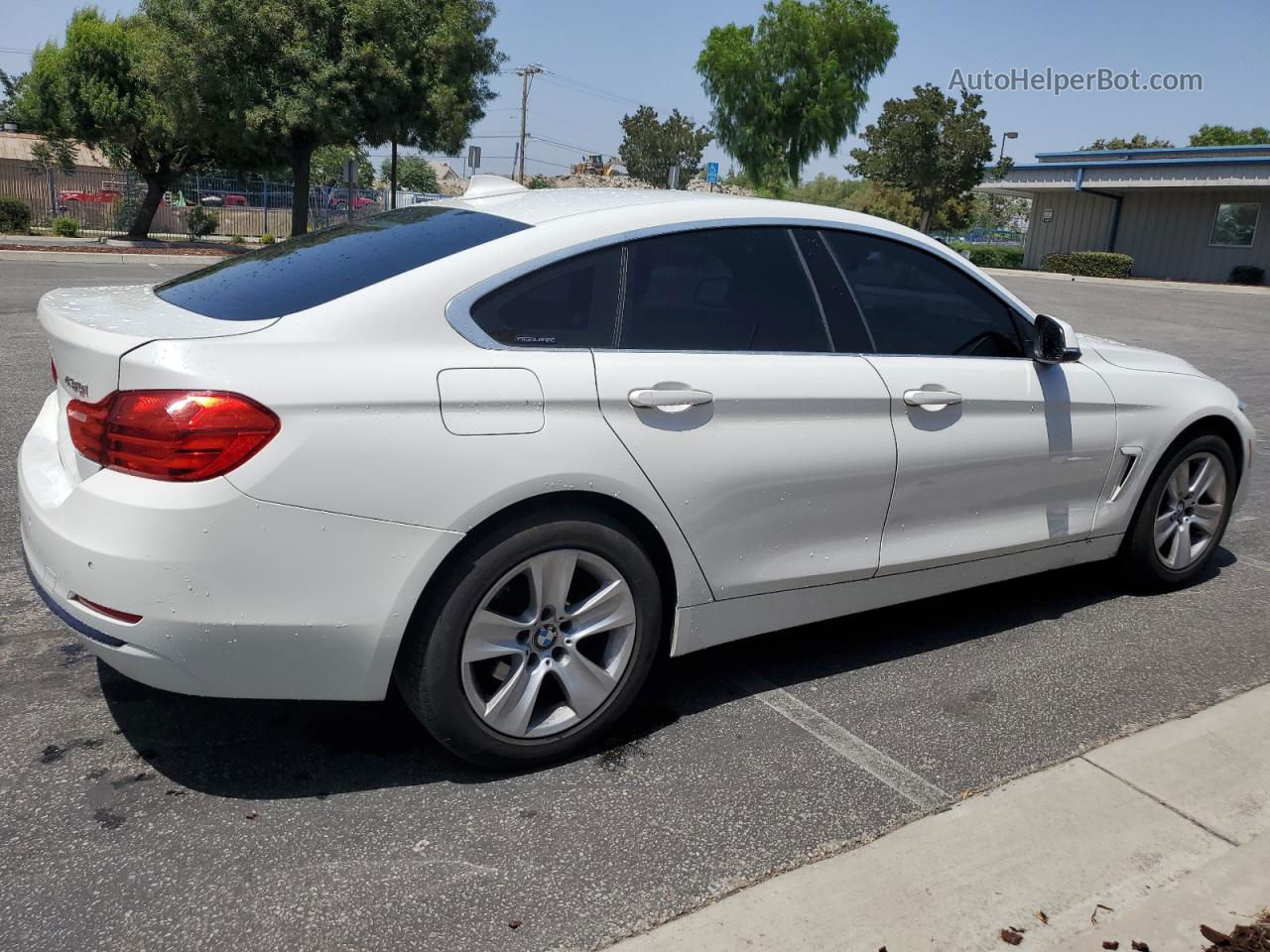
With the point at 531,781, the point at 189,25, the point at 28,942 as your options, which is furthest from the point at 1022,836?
the point at 189,25

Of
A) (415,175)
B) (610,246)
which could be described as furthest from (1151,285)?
(415,175)

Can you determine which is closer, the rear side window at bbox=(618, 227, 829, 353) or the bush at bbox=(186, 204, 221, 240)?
the rear side window at bbox=(618, 227, 829, 353)

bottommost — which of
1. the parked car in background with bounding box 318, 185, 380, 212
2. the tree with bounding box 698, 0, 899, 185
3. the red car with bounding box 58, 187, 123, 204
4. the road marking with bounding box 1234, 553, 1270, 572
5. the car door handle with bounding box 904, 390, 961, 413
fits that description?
the road marking with bounding box 1234, 553, 1270, 572

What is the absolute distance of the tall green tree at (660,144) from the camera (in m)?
70.4

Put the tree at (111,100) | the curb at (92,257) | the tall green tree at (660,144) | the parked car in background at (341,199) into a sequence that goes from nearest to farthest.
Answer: the curb at (92,257)
the tree at (111,100)
the parked car in background at (341,199)
the tall green tree at (660,144)

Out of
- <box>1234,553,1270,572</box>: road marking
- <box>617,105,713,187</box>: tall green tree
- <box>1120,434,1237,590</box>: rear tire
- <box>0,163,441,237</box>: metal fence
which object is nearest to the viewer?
<box>1120,434,1237,590</box>: rear tire

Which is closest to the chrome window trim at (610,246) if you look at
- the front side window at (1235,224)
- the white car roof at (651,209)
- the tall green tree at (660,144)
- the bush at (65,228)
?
the white car roof at (651,209)

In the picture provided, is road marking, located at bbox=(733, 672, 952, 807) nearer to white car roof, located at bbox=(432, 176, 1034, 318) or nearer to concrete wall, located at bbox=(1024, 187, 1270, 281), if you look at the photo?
white car roof, located at bbox=(432, 176, 1034, 318)

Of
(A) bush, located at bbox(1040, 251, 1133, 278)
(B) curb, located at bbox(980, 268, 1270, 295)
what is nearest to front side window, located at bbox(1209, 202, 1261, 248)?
(B) curb, located at bbox(980, 268, 1270, 295)

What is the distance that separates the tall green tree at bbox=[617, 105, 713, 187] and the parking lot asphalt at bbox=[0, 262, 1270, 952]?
67999 mm

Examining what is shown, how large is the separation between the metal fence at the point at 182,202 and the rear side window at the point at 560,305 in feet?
111

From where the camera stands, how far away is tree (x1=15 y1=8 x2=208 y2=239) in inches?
1186

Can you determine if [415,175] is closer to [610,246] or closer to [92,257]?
[92,257]

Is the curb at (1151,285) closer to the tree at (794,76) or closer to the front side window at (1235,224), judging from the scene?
the front side window at (1235,224)
